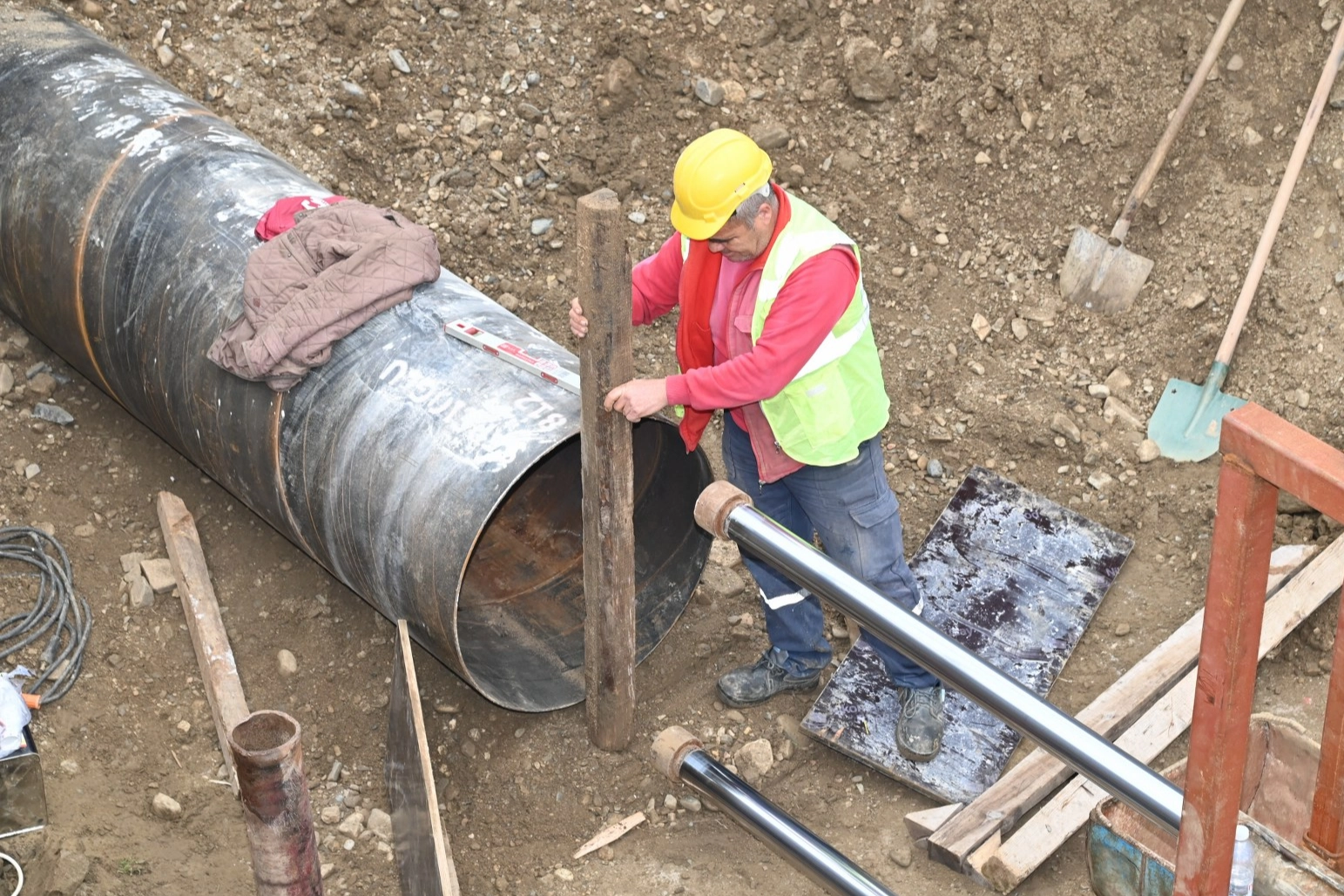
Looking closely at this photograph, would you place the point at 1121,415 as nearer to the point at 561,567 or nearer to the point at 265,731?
the point at 561,567

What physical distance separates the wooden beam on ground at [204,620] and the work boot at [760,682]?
1.72 m

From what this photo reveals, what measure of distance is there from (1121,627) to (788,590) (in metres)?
1.41

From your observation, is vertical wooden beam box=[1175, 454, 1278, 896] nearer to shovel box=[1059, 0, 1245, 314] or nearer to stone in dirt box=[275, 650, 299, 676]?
stone in dirt box=[275, 650, 299, 676]

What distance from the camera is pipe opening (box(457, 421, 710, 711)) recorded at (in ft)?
16.4

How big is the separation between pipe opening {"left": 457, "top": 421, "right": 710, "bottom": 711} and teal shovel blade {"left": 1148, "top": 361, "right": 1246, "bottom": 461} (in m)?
2.13

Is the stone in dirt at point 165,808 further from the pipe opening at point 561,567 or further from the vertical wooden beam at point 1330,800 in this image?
the vertical wooden beam at point 1330,800

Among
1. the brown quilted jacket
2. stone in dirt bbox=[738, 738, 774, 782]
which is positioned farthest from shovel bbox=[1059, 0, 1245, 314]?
the brown quilted jacket

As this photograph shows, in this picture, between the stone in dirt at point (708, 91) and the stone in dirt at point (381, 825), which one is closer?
the stone in dirt at point (381, 825)

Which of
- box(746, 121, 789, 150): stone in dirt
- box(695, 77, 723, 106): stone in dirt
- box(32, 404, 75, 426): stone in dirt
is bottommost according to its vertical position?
box(32, 404, 75, 426): stone in dirt

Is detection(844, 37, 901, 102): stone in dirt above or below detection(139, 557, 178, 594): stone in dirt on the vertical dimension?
above

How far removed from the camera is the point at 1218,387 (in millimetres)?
5656

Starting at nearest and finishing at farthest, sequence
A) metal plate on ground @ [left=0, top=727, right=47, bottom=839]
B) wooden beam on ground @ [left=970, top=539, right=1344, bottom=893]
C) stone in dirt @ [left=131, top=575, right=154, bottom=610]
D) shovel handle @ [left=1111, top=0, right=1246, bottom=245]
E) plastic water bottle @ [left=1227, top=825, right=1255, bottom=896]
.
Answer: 1. plastic water bottle @ [left=1227, top=825, right=1255, bottom=896]
2. wooden beam on ground @ [left=970, top=539, right=1344, bottom=893]
3. metal plate on ground @ [left=0, top=727, right=47, bottom=839]
4. stone in dirt @ [left=131, top=575, right=154, bottom=610]
5. shovel handle @ [left=1111, top=0, right=1246, bottom=245]

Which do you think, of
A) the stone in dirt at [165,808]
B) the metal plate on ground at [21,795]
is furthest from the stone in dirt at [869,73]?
the metal plate on ground at [21,795]

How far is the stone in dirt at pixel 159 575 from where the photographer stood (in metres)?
5.19
